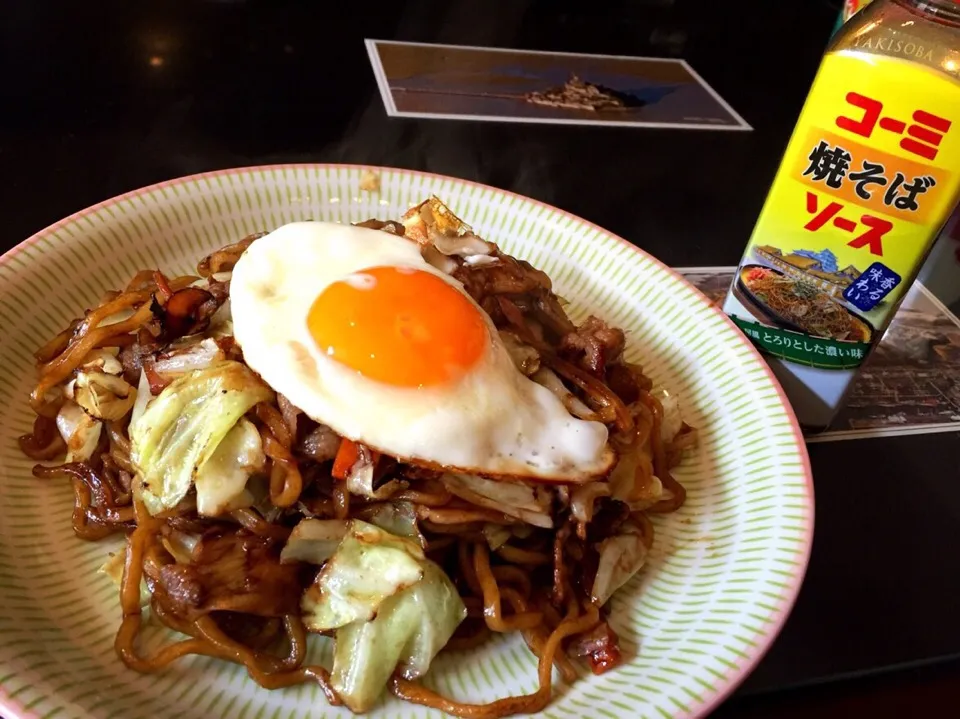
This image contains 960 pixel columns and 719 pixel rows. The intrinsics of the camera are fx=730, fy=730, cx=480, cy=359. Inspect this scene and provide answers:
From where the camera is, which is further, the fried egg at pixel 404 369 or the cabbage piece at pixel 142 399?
the cabbage piece at pixel 142 399

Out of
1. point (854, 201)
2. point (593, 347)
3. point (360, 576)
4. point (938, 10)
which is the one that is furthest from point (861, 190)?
point (360, 576)

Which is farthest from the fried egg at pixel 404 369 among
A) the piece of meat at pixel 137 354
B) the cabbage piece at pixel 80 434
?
the cabbage piece at pixel 80 434

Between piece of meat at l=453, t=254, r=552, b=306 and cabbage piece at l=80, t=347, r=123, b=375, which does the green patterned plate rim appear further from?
piece of meat at l=453, t=254, r=552, b=306

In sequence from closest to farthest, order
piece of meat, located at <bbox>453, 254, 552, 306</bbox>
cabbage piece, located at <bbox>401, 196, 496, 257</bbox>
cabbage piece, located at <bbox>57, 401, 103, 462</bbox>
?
cabbage piece, located at <bbox>57, 401, 103, 462</bbox>, piece of meat, located at <bbox>453, 254, 552, 306</bbox>, cabbage piece, located at <bbox>401, 196, 496, 257</bbox>

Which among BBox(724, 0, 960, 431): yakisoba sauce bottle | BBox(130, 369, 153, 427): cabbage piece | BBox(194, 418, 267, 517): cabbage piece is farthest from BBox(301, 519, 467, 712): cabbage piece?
BBox(724, 0, 960, 431): yakisoba sauce bottle

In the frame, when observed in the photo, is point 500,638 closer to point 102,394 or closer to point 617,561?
point 617,561

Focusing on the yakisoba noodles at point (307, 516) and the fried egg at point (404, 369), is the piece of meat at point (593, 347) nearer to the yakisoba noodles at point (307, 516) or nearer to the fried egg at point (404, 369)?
the yakisoba noodles at point (307, 516)
